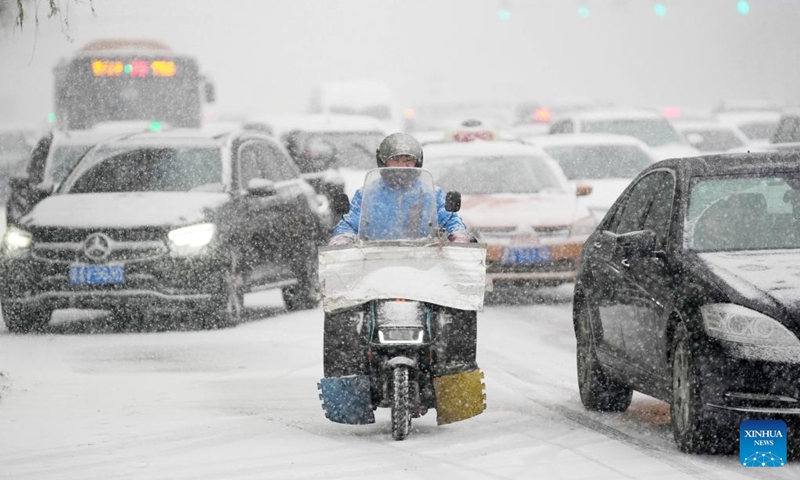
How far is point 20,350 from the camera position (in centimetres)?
1429

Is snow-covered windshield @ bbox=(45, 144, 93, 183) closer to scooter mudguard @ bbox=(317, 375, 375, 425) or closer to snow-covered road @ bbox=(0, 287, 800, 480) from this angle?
snow-covered road @ bbox=(0, 287, 800, 480)

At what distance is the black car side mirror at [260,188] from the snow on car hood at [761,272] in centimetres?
777

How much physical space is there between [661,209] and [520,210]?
836 centimetres

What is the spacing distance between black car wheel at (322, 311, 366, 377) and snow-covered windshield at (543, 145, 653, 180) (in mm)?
13237

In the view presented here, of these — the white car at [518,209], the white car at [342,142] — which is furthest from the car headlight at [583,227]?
the white car at [342,142]

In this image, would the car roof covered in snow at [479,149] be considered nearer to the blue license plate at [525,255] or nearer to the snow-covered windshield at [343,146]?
the blue license plate at [525,255]

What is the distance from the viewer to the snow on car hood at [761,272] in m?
8.34

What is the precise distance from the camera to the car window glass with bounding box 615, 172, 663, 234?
32.7 feet

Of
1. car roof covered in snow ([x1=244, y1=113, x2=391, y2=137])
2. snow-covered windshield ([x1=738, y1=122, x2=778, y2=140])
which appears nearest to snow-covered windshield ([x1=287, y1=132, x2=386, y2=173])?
car roof covered in snow ([x1=244, y1=113, x2=391, y2=137])

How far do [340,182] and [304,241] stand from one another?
1543mm

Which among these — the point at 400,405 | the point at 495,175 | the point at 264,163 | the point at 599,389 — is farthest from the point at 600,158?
the point at 400,405

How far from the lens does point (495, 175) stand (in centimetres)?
1944

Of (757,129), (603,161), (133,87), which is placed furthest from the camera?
(757,129)

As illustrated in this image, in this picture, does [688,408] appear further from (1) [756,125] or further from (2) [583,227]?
(1) [756,125]
